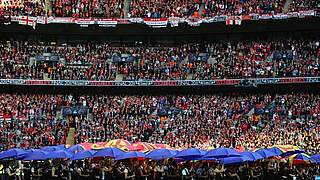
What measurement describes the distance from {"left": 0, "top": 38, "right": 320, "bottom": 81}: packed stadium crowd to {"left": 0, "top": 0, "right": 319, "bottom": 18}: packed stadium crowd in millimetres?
3154

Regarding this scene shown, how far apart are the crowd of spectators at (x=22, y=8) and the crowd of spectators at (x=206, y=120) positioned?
345 inches

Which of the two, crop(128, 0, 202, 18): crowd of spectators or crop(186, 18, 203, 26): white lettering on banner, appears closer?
crop(186, 18, 203, 26): white lettering on banner

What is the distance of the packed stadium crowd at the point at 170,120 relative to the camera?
43.5 m

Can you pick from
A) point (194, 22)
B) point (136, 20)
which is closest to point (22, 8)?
point (136, 20)

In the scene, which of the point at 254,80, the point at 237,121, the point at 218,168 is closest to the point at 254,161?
the point at 218,168

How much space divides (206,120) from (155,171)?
1662cm

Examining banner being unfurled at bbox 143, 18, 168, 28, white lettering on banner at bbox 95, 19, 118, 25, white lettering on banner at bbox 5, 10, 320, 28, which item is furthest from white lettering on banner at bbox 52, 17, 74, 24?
banner being unfurled at bbox 143, 18, 168, 28

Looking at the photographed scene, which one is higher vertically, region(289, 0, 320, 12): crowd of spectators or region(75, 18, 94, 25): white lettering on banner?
region(289, 0, 320, 12): crowd of spectators

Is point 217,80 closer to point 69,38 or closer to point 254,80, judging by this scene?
point 254,80

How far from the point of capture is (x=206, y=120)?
153ft

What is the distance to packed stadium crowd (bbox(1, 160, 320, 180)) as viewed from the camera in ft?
99.8

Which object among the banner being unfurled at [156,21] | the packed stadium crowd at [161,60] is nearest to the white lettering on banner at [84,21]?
the packed stadium crowd at [161,60]

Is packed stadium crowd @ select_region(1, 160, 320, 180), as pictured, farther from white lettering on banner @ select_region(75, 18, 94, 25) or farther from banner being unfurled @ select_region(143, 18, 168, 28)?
white lettering on banner @ select_region(75, 18, 94, 25)

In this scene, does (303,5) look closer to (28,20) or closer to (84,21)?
(84,21)
